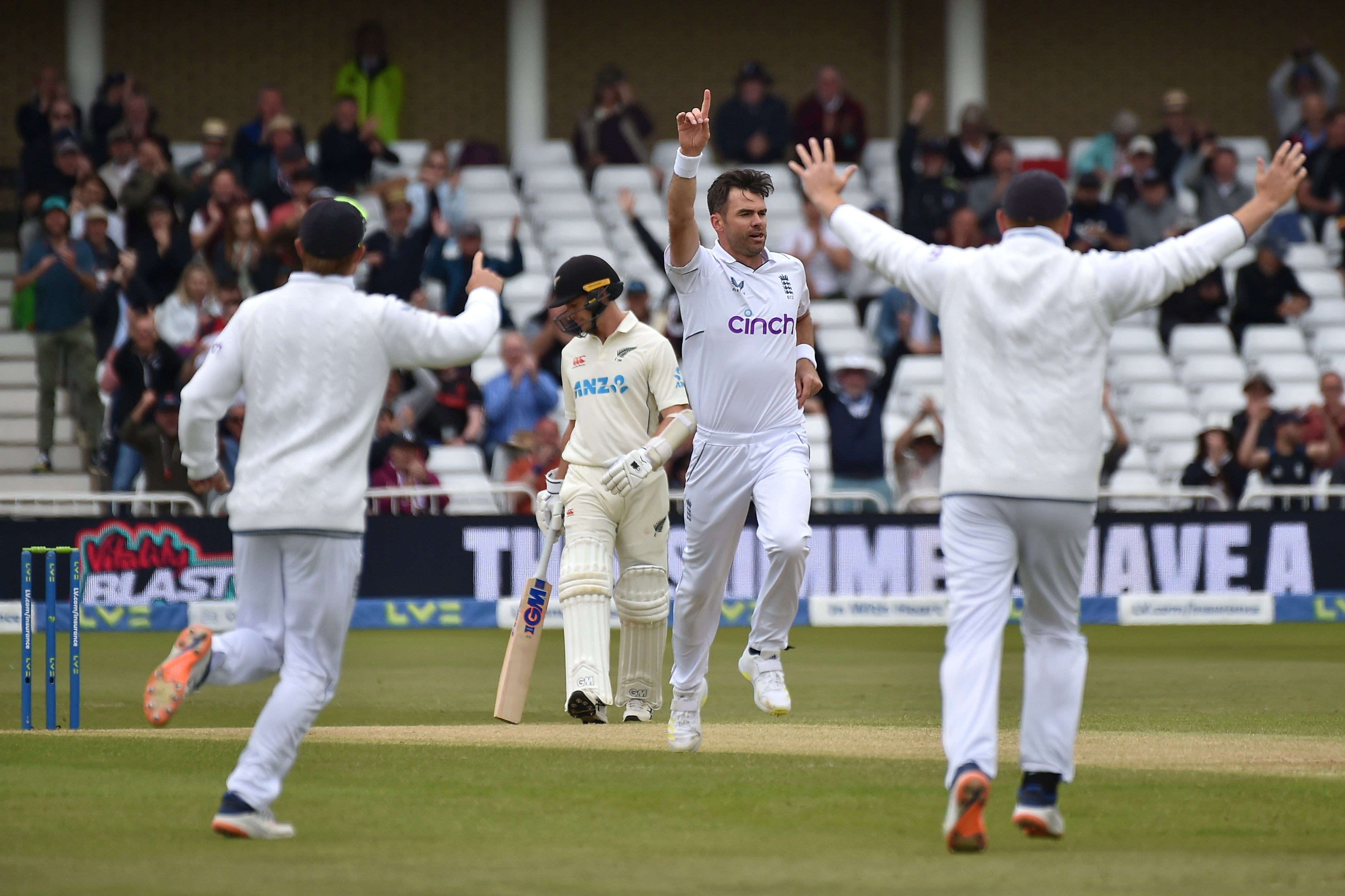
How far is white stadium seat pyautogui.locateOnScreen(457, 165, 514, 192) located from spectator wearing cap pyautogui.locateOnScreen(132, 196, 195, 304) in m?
4.10

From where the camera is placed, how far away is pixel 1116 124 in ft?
79.6

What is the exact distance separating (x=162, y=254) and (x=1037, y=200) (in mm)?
14807

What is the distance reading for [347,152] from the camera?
21234mm

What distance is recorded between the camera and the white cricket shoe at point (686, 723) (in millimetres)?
8688

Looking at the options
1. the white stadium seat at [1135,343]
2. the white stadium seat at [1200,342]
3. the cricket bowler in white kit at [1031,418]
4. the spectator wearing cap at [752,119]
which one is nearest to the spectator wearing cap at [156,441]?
the spectator wearing cap at [752,119]

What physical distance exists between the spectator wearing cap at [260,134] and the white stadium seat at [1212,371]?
32.8ft

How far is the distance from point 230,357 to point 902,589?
12.2 m

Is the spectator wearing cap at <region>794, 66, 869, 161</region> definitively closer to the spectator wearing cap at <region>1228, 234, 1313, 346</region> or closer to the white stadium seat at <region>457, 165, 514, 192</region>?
the white stadium seat at <region>457, 165, 514, 192</region>

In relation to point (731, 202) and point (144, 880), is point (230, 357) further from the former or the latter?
point (731, 202)

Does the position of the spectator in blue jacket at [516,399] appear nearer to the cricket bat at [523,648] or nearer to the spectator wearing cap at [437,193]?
the spectator wearing cap at [437,193]

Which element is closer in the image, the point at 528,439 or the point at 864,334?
the point at 528,439

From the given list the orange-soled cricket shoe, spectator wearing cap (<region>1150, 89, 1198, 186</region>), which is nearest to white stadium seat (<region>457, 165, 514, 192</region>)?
spectator wearing cap (<region>1150, 89, 1198, 186</region>)

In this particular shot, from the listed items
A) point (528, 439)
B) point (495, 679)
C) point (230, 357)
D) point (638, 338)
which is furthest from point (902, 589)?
point (230, 357)

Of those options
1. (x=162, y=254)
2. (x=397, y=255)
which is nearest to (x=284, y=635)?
(x=397, y=255)
